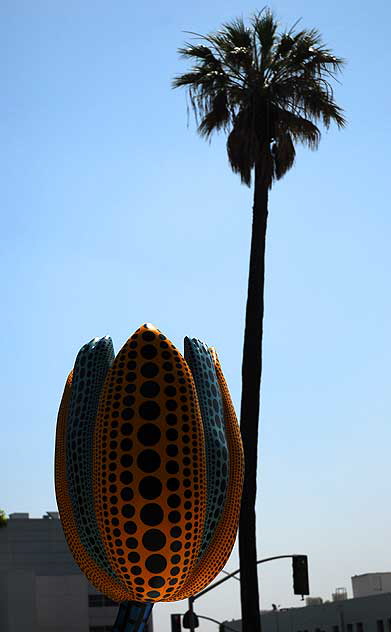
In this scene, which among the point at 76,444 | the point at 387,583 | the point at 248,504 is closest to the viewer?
the point at 76,444

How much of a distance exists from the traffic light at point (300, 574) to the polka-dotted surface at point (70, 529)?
58.2 feet

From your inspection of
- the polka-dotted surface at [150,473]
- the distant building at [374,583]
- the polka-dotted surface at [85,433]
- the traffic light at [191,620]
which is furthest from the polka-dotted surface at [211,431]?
the distant building at [374,583]

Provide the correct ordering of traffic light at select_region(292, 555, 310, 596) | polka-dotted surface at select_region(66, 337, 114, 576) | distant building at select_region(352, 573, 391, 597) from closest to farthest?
polka-dotted surface at select_region(66, 337, 114, 576), traffic light at select_region(292, 555, 310, 596), distant building at select_region(352, 573, 391, 597)

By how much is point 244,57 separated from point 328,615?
132ft

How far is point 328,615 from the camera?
62281mm

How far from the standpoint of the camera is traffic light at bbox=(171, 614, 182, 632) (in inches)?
1729

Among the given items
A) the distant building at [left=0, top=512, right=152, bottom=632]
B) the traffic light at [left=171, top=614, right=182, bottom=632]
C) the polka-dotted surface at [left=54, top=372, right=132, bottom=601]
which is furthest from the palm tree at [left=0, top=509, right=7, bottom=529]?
the polka-dotted surface at [left=54, top=372, right=132, bottom=601]

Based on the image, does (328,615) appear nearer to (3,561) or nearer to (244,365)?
(3,561)

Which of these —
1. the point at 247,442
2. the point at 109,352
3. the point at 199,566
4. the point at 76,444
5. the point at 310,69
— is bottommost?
the point at 199,566

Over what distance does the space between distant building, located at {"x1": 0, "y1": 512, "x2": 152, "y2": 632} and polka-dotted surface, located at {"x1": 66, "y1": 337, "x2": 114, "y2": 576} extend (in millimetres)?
46664

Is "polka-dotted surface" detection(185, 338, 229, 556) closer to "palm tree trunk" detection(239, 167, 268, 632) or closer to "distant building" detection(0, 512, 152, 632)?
"palm tree trunk" detection(239, 167, 268, 632)

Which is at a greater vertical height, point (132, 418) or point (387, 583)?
point (387, 583)

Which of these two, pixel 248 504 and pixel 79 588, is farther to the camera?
pixel 79 588

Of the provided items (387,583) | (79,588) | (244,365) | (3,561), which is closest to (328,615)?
(387,583)
